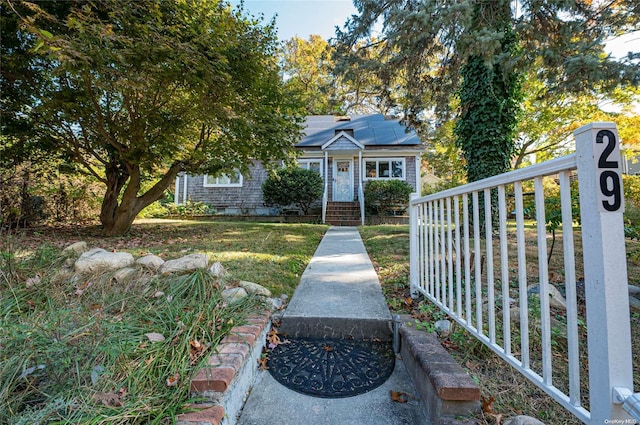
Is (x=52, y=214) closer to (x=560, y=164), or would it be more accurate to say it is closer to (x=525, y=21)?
(x=560, y=164)

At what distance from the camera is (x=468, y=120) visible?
5895mm

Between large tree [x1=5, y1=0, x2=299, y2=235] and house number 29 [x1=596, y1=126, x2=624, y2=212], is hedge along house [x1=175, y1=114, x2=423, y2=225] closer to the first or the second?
large tree [x1=5, y1=0, x2=299, y2=235]

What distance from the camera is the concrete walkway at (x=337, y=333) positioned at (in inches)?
54.9

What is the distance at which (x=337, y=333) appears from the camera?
2.11 m

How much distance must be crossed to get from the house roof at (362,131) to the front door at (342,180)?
3.59 ft

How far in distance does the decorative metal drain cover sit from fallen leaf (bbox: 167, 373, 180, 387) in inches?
→ 23.1

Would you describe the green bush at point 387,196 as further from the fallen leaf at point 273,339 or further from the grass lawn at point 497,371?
the fallen leaf at point 273,339

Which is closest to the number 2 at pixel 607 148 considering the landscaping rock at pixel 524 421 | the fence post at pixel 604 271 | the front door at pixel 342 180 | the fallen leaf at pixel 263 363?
the fence post at pixel 604 271

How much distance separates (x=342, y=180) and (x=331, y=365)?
1126 cm

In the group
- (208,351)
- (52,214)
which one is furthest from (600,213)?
(52,214)

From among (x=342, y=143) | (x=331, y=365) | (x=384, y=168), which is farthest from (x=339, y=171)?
(x=331, y=365)

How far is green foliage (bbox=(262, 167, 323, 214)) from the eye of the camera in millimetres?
10945

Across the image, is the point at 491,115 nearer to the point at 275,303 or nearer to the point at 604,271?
the point at 275,303

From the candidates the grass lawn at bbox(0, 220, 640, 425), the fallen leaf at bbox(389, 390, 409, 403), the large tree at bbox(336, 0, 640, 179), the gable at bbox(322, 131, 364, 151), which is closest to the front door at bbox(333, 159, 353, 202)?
the gable at bbox(322, 131, 364, 151)
